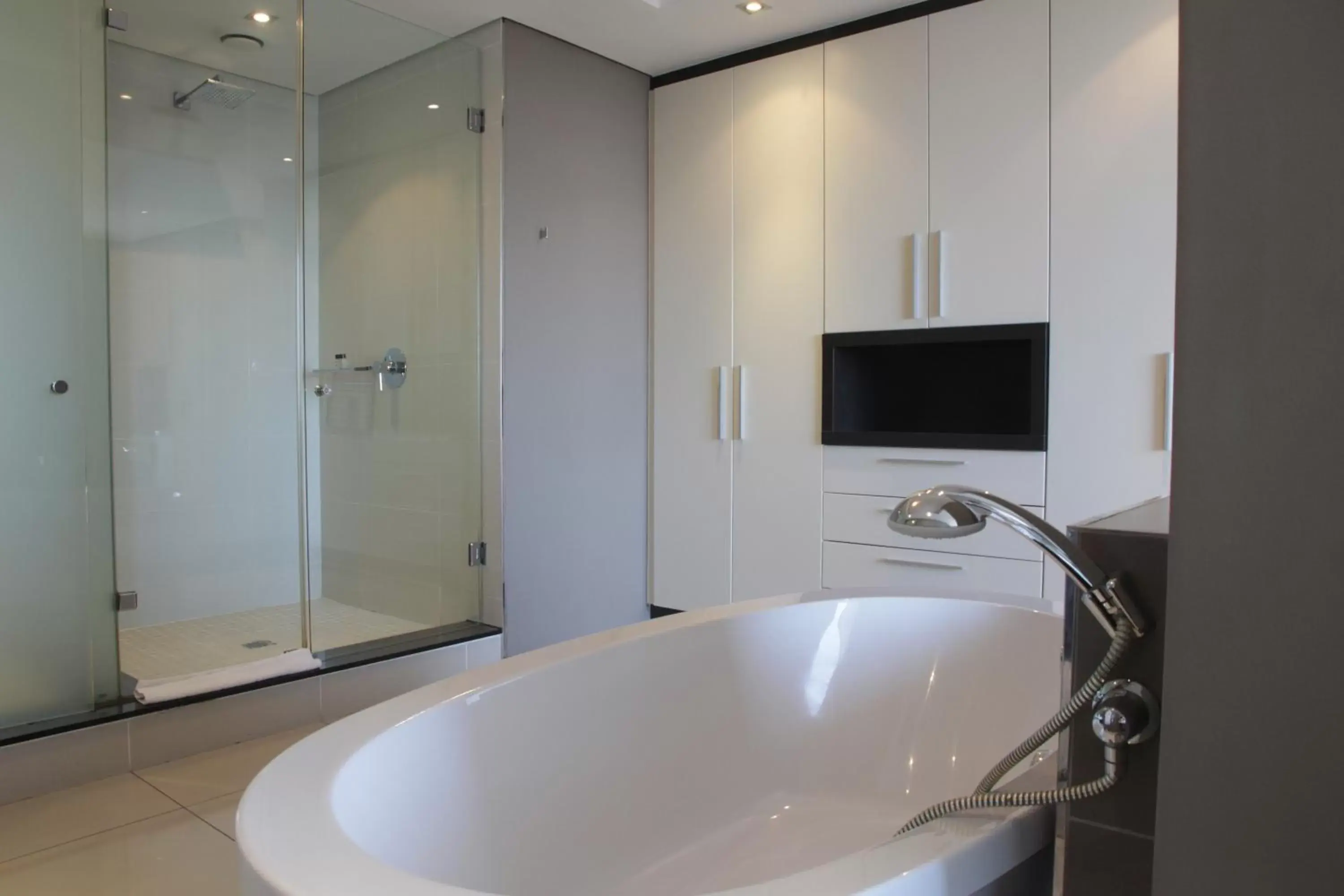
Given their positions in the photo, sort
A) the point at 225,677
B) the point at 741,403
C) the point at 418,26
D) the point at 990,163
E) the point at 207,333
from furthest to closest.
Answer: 1. the point at 741,403
2. the point at 418,26
3. the point at 207,333
4. the point at 990,163
5. the point at 225,677

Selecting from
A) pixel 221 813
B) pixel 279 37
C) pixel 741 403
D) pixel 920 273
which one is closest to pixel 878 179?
pixel 920 273

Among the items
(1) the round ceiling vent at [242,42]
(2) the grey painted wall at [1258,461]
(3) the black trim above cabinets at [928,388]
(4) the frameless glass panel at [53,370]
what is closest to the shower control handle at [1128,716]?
(2) the grey painted wall at [1258,461]

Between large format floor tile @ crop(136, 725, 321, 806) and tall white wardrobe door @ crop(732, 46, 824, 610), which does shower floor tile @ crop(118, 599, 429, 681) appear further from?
tall white wardrobe door @ crop(732, 46, 824, 610)

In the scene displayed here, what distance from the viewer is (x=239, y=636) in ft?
10.0

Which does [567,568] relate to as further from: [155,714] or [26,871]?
[26,871]

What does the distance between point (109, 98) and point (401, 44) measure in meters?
1.08

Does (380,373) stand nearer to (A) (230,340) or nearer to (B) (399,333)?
(B) (399,333)

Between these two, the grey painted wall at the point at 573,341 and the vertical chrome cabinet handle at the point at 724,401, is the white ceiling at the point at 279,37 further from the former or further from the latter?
the vertical chrome cabinet handle at the point at 724,401

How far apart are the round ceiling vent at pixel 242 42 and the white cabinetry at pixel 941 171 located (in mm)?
1938

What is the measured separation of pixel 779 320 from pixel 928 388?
614 millimetres

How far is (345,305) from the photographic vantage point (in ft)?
11.1

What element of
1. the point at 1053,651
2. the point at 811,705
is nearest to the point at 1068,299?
the point at 1053,651

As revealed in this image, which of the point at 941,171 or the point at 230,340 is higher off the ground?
the point at 941,171

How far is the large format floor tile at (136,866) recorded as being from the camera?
6.05 ft
